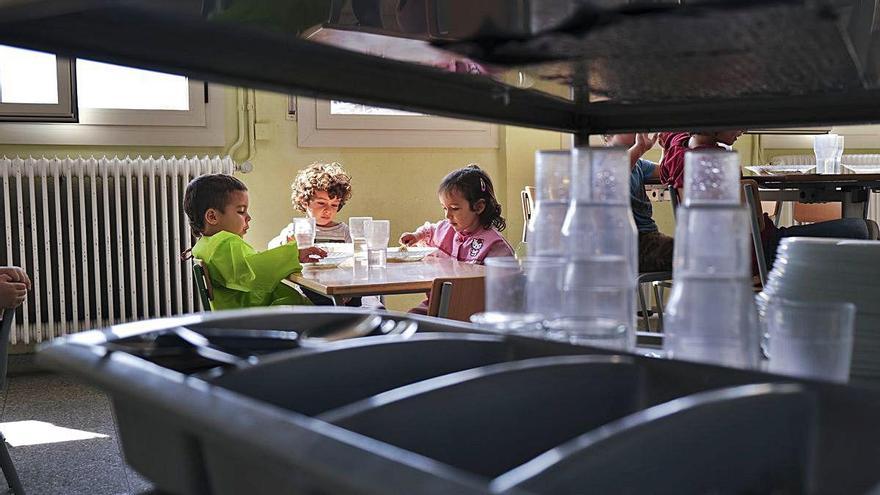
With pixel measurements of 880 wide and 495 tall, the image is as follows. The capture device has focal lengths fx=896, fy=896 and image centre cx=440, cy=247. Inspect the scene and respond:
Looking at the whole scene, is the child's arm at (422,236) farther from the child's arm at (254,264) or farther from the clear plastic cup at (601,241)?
the clear plastic cup at (601,241)

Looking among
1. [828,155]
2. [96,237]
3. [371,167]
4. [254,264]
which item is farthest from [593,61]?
[371,167]

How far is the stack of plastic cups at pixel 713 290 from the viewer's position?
648 mm

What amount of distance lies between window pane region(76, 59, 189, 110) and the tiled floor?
139 cm

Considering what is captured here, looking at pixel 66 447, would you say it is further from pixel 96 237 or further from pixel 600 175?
pixel 600 175

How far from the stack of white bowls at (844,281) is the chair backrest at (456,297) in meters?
1.73

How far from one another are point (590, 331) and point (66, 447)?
2.92 m

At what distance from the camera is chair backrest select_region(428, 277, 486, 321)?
2607 millimetres

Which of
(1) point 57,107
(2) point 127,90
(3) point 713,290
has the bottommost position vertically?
(3) point 713,290

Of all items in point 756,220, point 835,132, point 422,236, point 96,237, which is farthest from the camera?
point 835,132

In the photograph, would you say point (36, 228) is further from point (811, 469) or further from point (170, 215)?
point (811, 469)

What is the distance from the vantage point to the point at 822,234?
143 inches

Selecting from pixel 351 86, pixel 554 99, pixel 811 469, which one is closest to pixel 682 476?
pixel 811 469

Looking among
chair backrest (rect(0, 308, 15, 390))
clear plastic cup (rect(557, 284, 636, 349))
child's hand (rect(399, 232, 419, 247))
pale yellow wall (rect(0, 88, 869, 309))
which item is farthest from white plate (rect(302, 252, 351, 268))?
clear plastic cup (rect(557, 284, 636, 349))

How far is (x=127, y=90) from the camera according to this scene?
14.9ft
